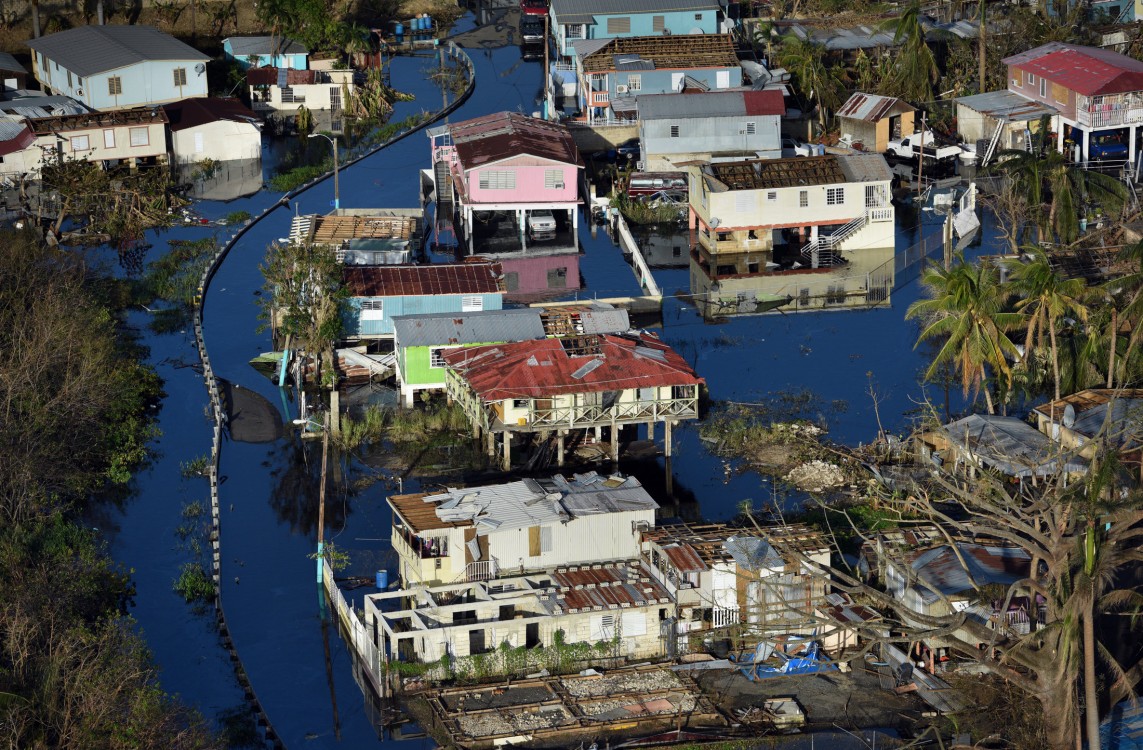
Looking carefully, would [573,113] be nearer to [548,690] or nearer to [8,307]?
[8,307]

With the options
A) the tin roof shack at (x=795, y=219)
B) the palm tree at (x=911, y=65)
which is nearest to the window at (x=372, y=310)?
the tin roof shack at (x=795, y=219)

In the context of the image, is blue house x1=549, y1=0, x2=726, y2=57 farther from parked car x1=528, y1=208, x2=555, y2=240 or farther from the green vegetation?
the green vegetation

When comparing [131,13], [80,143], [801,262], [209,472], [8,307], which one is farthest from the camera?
[131,13]

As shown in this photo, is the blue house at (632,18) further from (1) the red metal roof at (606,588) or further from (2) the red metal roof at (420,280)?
(1) the red metal roof at (606,588)

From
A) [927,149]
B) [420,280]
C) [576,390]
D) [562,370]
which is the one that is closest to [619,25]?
[927,149]

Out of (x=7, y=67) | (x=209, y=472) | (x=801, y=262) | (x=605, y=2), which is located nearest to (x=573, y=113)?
(x=605, y=2)

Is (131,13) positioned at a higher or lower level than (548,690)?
Answer: higher
